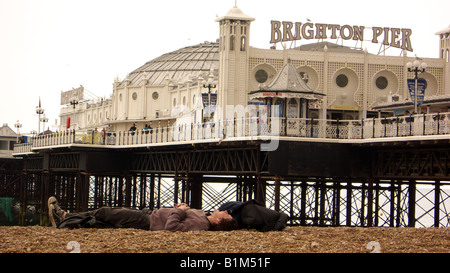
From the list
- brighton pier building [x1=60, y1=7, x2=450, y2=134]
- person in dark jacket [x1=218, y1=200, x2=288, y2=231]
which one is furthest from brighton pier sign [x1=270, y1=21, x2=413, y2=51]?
person in dark jacket [x1=218, y1=200, x2=288, y2=231]

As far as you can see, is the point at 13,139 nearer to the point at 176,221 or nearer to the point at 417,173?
→ the point at 417,173

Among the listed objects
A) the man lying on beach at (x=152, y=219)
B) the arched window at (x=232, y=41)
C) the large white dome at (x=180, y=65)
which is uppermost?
the large white dome at (x=180, y=65)

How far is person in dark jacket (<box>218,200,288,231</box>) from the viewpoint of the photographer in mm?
22531

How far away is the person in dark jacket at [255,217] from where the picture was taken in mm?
22531

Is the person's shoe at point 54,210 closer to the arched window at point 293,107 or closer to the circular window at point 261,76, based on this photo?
the arched window at point 293,107

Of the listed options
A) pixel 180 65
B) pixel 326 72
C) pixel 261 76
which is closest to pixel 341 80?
pixel 326 72

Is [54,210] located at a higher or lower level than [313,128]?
lower

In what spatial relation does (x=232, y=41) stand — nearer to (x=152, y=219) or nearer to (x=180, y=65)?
(x=152, y=219)

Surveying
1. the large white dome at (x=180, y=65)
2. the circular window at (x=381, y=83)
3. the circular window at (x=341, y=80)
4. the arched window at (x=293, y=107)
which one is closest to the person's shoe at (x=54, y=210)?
the arched window at (x=293, y=107)

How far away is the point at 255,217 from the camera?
22.5 m

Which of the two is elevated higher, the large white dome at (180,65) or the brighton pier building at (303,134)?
the large white dome at (180,65)

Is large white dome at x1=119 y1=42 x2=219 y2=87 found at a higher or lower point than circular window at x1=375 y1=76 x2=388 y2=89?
higher

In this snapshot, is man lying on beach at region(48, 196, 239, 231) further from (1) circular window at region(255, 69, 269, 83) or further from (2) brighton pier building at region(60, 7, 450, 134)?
(1) circular window at region(255, 69, 269, 83)
